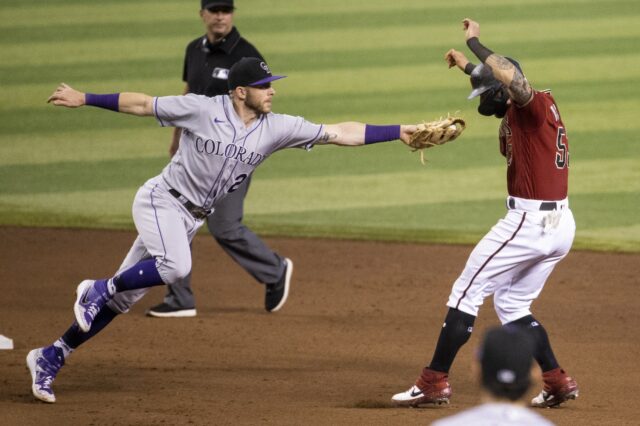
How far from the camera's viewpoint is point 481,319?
789 cm

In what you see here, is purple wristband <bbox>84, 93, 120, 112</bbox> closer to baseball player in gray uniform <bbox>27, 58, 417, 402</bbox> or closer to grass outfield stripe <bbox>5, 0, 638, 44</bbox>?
baseball player in gray uniform <bbox>27, 58, 417, 402</bbox>

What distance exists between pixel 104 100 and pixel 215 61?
1981 millimetres

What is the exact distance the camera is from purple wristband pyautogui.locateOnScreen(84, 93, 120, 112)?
234 inches

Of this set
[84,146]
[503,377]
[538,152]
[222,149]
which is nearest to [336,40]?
[84,146]

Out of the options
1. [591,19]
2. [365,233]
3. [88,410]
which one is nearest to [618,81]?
[591,19]

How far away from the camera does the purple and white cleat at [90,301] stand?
6.07 m

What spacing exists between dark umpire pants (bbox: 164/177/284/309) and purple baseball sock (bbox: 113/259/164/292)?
1692 mm

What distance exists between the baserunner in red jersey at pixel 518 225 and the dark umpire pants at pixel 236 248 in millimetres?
2241

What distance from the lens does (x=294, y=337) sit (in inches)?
297

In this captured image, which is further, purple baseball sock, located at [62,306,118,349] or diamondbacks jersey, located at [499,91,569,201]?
purple baseball sock, located at [62,306,118,349]

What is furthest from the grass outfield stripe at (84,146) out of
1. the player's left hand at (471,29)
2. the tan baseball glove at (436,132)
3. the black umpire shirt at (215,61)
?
the player's left hand at (471,29)

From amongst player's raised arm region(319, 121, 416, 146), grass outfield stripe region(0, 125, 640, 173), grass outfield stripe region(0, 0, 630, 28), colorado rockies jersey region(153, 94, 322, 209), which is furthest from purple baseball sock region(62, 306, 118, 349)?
grass outfield stripe region(0, 0, 630, 28)

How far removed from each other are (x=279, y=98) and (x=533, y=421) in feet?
39.2

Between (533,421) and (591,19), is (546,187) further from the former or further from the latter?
(591,19)
